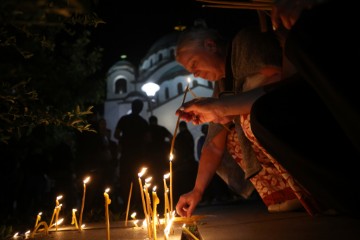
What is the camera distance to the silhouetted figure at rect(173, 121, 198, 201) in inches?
Answer: 316

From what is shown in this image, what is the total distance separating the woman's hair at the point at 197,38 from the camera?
10.0 ft

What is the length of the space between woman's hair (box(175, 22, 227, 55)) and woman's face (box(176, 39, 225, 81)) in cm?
4

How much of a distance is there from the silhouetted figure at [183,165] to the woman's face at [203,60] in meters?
5.15

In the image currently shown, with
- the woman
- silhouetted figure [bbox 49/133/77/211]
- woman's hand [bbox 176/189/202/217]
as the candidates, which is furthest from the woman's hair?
silhouetted figure [bbox 49/133/77/211]

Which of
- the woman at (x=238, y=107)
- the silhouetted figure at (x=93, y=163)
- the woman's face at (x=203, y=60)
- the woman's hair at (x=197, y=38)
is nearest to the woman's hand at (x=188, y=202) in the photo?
the woman at (x=238, y=107)

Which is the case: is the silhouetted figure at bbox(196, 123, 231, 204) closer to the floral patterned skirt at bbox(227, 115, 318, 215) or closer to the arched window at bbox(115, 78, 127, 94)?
the floral patterned skirt at bbox(227, 115, 318, 215)

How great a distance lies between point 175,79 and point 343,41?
4120 centimetres

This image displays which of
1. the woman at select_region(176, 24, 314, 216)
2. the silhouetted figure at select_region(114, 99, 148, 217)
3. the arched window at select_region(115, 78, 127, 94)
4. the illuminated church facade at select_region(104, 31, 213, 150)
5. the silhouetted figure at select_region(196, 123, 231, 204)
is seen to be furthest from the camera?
the arched window at select_region(115, 78, 127, 94)

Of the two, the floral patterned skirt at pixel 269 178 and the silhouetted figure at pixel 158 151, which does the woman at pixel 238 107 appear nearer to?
the floral patterned skirt at pixel 269 178

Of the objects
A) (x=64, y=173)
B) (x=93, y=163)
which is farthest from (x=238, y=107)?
(x=64, y=173)

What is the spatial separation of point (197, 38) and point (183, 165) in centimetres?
552

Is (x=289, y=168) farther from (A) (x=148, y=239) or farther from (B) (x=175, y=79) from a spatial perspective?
(B) (x=175, y=79)

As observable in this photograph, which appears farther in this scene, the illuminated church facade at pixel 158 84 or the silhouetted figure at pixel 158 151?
the illuminated church facade at pixel 158 84

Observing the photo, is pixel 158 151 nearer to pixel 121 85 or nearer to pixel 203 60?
pixel 203 60
